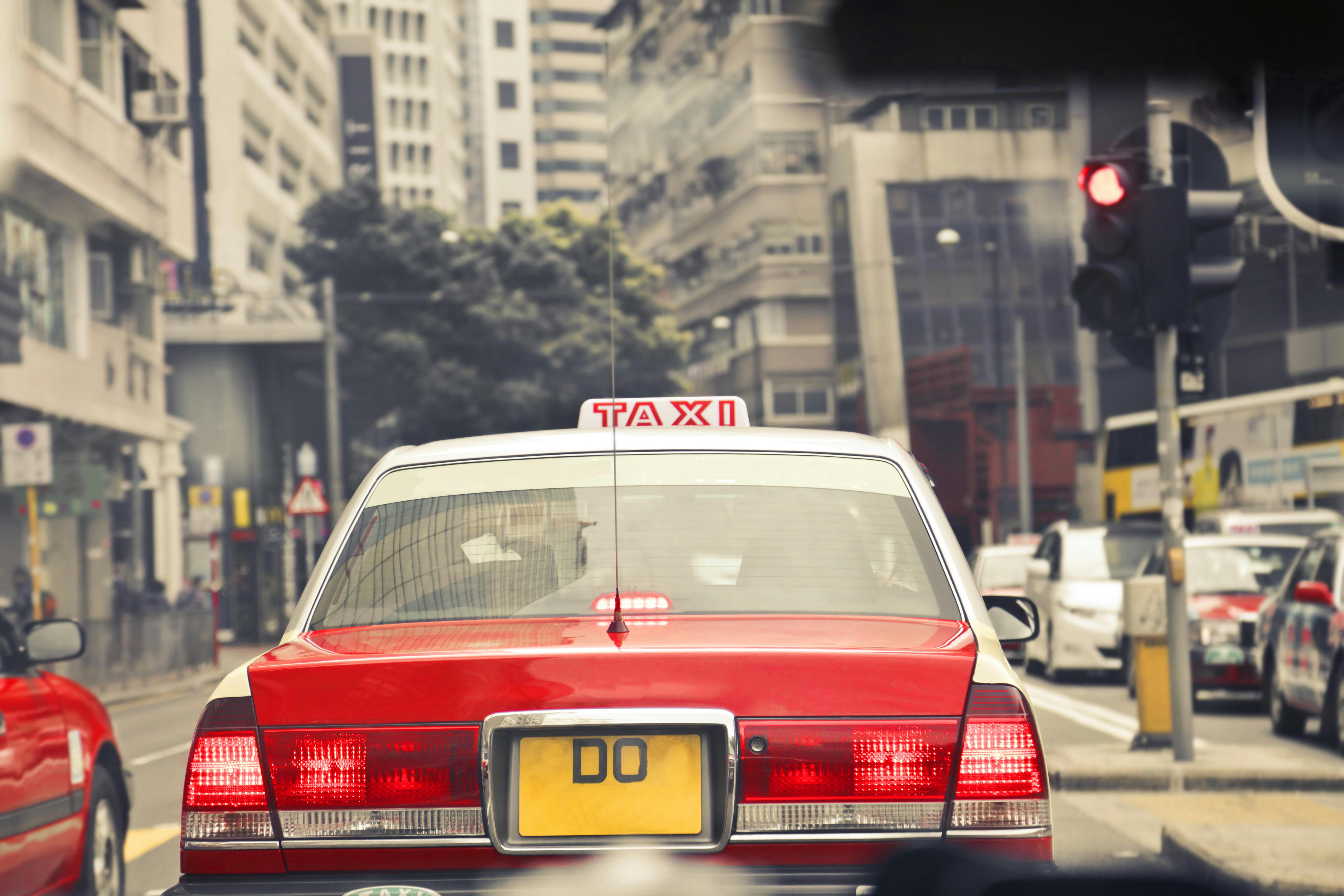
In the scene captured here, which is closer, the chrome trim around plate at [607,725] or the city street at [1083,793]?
the chrome trim around plate at [607,725]

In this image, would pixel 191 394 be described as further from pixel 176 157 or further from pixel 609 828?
pixel 609 828

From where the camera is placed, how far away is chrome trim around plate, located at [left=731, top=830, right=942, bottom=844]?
308 cm

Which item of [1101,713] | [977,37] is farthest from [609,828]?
[977,37]

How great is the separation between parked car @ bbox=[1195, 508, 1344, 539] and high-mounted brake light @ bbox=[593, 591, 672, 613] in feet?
53.4

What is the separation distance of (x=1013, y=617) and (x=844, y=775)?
1.79m

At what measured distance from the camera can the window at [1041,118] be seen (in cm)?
5500

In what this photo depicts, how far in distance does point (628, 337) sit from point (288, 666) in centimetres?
4524

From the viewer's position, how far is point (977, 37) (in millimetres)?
15344

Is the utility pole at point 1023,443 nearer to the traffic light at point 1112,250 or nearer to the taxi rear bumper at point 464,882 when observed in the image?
the traffic light at point 1112,250

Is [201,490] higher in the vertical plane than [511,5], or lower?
lower

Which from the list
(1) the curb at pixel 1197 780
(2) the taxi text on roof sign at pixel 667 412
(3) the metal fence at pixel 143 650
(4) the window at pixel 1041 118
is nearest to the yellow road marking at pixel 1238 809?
(1) the curb at pixel 1197 780

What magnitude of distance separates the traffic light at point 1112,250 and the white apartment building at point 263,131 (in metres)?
33.4

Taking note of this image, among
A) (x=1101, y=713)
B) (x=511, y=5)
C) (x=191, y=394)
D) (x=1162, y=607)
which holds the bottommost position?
(x=1101, y=713)

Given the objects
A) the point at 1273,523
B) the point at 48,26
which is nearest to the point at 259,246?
the point at 48,26
